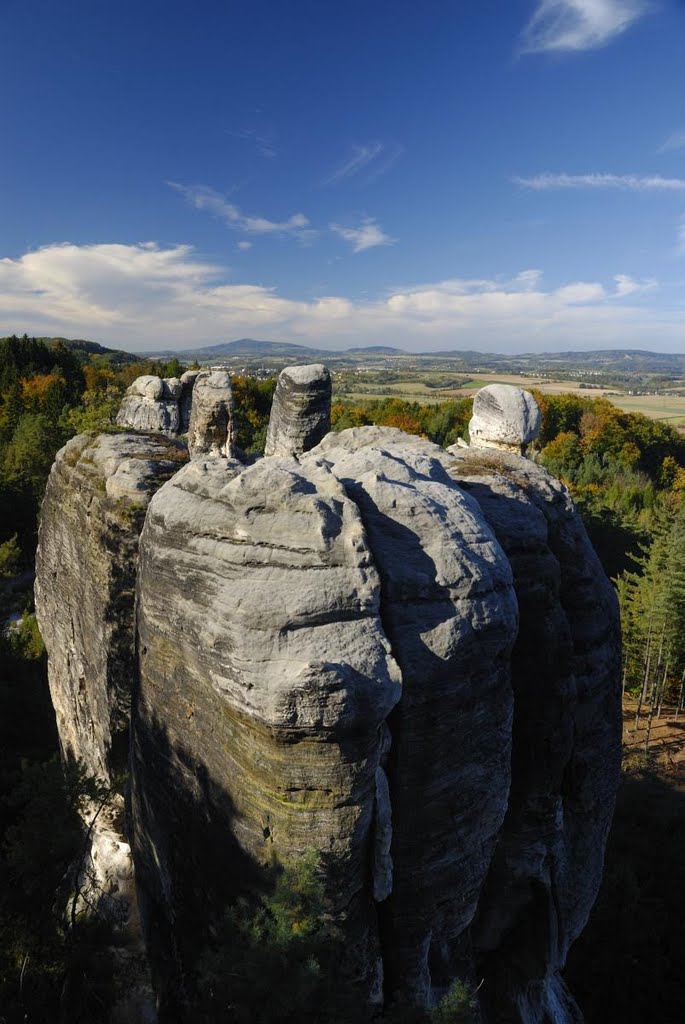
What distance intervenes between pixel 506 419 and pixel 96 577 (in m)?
8.38

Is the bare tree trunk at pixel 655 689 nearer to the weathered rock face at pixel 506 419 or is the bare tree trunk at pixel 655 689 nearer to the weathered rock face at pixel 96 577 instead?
the weathered rock face at pixel 506 419

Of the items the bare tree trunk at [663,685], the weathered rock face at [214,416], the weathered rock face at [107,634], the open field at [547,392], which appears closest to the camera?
the weathered rock face at [107,634]

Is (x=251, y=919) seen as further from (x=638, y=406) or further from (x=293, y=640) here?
(x=638, y=406)

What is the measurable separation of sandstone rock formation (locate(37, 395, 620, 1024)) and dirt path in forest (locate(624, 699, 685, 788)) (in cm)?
1914

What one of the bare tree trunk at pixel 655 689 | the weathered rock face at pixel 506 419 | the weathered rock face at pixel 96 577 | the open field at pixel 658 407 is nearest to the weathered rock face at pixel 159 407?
the weathered rock face at pixel 96 577

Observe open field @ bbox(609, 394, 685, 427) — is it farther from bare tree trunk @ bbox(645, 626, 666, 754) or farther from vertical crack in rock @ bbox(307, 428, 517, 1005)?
vertical crack in rock @ bbox(307, 428, 517, 1005)

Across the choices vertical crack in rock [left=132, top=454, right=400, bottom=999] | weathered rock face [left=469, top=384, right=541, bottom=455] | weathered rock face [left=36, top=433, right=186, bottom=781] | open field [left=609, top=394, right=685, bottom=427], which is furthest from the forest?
open field [left=609, top=394, right=685, bottom=427]

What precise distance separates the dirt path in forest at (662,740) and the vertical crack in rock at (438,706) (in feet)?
72.5

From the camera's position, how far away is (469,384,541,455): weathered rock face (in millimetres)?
11133

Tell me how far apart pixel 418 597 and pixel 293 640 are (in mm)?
1535

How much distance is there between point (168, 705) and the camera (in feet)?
24.6

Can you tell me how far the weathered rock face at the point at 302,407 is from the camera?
12188mm

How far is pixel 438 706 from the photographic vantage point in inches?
257

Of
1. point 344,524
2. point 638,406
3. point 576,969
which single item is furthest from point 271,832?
point 638,406
